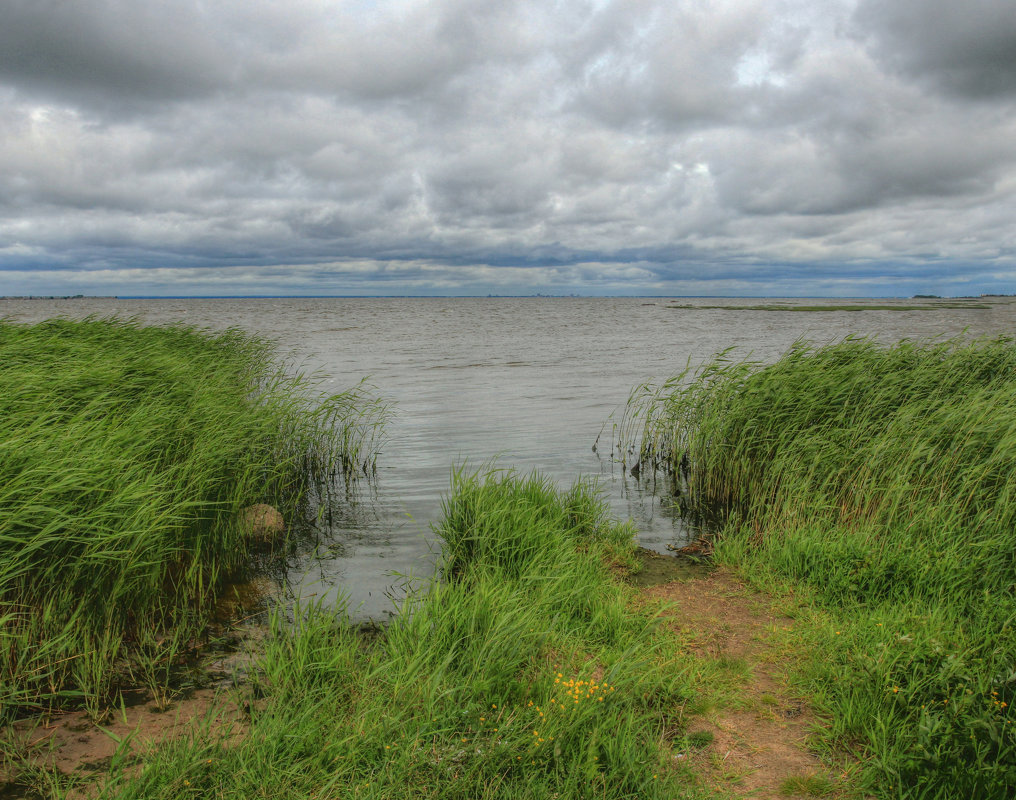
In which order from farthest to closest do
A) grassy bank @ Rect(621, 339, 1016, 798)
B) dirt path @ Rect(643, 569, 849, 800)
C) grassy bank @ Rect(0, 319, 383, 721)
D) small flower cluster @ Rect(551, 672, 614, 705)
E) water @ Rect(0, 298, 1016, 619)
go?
water @ Rect(0, 298, 1016, 619), grassy bank @ Rect(0, 319, 383, 721), small flower cluster @ Rect(551, 672, 614, 705), dirt path @ Rect(643, 569, 849, 800), grassy bank @ Rect(621, 339, 1016, 798)

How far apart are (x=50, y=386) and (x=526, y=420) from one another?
10.4 metres

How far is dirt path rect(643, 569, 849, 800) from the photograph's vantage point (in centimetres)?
363

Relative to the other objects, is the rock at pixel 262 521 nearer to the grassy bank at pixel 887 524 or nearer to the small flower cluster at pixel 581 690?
the small flower cluster at pixel 581 690

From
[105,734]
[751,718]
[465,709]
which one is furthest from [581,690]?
[105,734]

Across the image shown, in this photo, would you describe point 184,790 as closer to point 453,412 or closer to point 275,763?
point 275,763

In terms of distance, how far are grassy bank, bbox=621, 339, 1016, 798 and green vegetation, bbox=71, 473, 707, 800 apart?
4.26 ft

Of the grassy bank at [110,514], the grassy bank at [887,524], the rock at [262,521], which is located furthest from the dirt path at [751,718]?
the rock at [262,521]

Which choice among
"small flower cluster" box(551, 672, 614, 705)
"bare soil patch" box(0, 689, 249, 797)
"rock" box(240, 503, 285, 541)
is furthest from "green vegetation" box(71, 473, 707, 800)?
"rock" box(240, 503, 285, 541)

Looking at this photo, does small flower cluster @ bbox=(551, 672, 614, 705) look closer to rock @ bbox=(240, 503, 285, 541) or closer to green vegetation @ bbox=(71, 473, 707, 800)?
green vegetation @ bbox=(71, 473, 707, 800)

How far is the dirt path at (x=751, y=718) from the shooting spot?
3627 mm

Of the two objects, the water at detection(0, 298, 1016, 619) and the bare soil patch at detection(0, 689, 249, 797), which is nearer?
the bare soil patch at detection(0, 689, 249, 797)

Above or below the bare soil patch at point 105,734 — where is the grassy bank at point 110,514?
above

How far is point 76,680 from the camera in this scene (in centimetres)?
448

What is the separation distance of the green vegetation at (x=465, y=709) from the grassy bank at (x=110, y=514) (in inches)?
45.5
